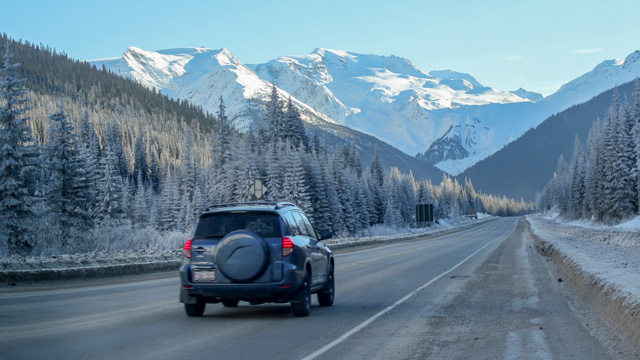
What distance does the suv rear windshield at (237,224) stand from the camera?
10.2m

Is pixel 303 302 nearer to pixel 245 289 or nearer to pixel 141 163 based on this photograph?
pixel 245 289

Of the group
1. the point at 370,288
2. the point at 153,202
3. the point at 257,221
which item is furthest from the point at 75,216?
the point at 153,202

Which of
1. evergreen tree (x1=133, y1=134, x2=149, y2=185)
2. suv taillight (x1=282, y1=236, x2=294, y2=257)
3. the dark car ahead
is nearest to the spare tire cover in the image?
the dark car ahead

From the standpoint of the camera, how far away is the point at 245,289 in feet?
A: 32.0

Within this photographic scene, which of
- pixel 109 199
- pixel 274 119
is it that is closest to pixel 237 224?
pixel 109 199

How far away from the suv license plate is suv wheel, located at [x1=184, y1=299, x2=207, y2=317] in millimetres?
573

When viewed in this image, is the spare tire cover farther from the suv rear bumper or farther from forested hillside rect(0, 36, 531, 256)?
forested hillside rect(0, 36, 531, 256)

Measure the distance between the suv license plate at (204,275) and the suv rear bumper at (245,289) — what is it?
0.07 metres

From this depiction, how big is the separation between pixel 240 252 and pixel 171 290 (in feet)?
20.7

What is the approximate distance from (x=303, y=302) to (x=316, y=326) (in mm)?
816

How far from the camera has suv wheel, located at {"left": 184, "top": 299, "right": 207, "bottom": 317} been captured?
10.4 meters

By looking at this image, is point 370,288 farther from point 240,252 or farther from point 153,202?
point 153,202

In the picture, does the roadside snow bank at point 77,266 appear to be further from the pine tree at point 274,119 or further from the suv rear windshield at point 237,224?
the pine tree at point 274,119

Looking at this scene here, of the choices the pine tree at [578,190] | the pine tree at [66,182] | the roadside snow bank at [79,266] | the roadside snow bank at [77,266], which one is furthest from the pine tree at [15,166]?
the pine tree at [578,190]
